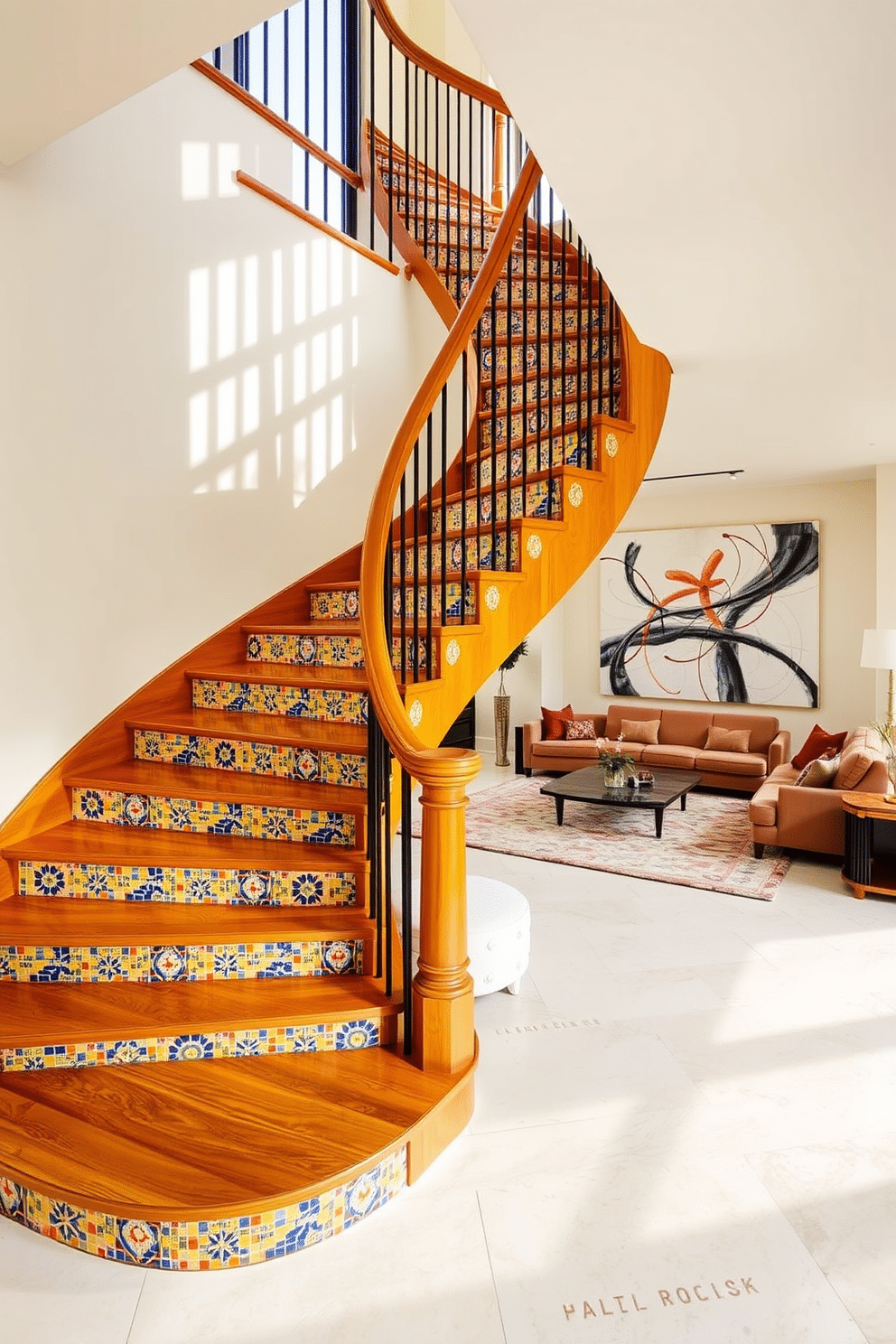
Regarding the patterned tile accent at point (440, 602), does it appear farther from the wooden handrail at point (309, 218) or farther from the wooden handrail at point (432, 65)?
the wooden handrail at point (432, 65)

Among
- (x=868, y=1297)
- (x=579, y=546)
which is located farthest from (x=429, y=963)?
(x=579, y=546)

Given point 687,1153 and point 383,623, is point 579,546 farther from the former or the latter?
point 687,1153

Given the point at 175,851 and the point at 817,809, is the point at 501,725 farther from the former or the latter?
the point at 175,851

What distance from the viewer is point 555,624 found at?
350 inches

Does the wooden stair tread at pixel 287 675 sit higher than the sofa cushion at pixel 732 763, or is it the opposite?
the wooden stair tread at pixel 287 675

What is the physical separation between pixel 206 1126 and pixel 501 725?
278 inches

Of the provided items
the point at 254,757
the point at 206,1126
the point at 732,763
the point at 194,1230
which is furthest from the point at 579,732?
the point at 194,1230

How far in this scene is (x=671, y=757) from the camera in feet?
24.4

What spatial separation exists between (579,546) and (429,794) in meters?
1.60

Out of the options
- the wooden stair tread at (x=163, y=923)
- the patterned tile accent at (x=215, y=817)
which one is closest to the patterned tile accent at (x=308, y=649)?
the patterned tile accent at (x=215, y=817)

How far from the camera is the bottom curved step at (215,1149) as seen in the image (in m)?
1.71

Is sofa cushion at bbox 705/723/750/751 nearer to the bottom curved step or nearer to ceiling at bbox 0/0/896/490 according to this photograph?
ceiling at bbox 0/0/896/490

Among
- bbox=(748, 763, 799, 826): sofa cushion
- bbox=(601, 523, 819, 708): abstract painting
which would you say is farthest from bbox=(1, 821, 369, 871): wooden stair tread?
bbox=(601, 523, 819, 708): abstract painting

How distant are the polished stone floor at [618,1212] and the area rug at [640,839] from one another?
1.55m
